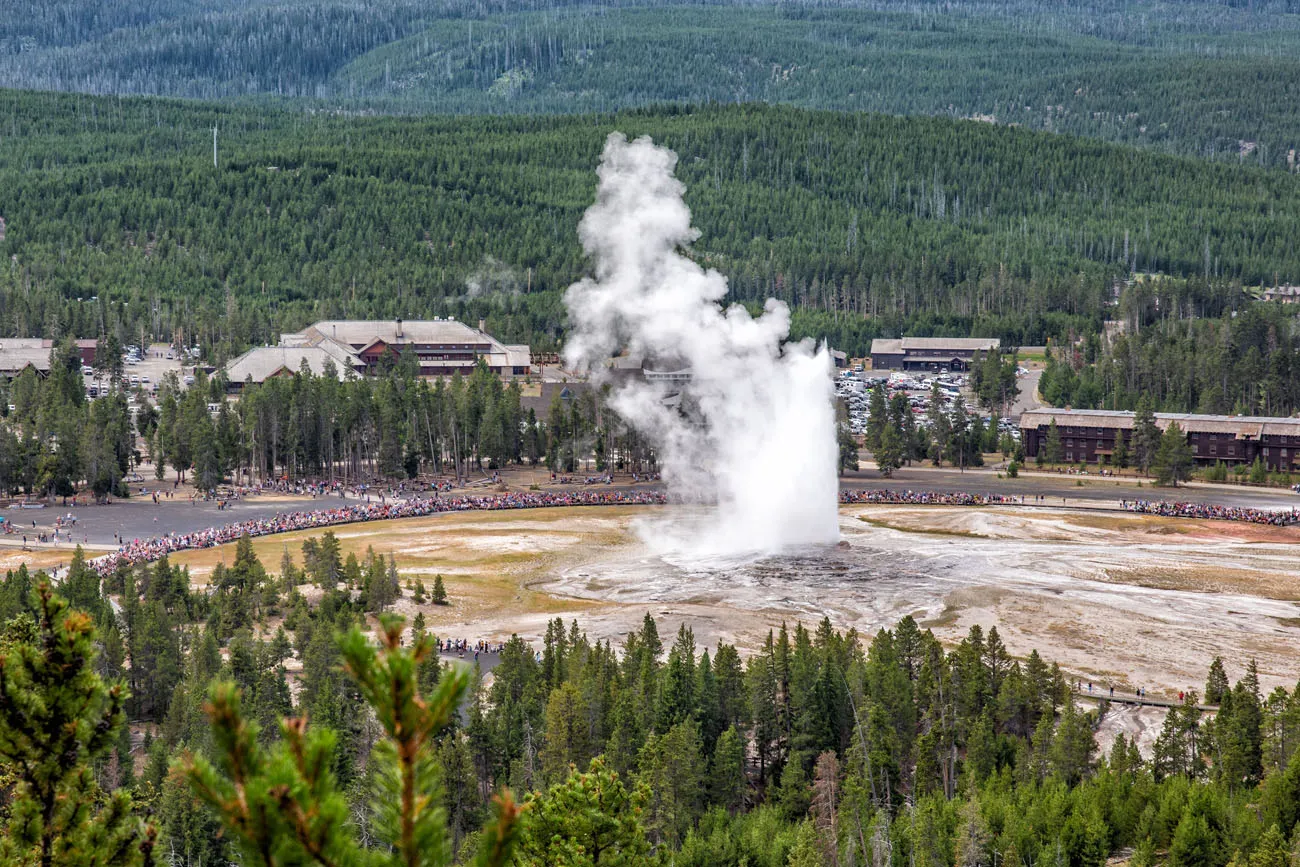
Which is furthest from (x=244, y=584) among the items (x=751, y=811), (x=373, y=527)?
(x=751, y=811)

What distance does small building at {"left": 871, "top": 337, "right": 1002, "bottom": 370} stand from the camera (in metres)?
192

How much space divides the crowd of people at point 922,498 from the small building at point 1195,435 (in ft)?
65.5

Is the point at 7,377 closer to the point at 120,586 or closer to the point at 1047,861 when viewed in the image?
the point at 120,586

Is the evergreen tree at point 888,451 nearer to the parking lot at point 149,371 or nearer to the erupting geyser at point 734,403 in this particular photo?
the erupting geyser at point 734,403

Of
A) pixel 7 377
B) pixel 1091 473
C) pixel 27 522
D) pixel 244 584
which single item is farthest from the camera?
pixel 7 377

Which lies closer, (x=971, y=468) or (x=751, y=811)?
(x=751, y=811)

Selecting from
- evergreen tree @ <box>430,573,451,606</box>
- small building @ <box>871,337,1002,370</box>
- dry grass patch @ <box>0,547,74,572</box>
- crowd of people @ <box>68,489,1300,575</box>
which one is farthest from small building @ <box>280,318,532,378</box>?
evergreen tree @ <box>430,573,451,606</box>

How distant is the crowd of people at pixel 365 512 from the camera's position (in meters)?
94.9

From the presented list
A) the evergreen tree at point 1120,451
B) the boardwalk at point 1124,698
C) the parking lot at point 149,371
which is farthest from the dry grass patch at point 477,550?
the parking lot at point 149,371

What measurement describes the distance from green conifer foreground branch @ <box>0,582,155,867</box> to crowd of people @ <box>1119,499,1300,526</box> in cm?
9814

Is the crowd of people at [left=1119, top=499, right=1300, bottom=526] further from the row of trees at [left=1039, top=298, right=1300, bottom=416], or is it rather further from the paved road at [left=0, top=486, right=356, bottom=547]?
the paved road at [left=0, top=486, right=356, bottom=547]

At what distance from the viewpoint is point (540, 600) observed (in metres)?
80.8

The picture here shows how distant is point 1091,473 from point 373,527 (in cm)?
5792

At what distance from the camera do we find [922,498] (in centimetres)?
11544
